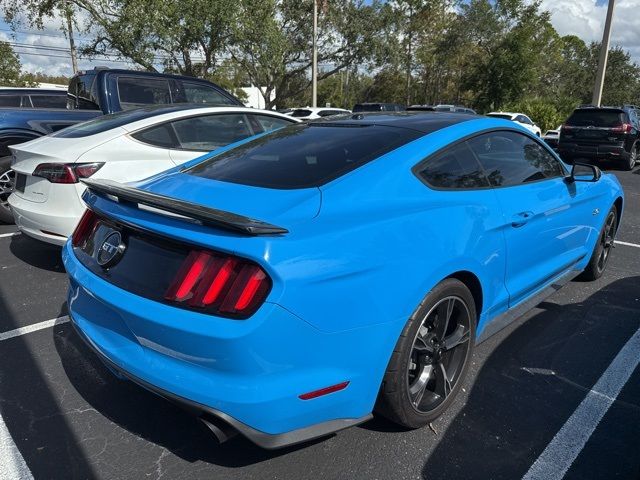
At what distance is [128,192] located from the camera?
2264 millimetres

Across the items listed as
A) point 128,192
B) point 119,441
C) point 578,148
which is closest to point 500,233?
point 128,192

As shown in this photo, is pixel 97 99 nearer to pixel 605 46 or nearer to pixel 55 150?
pixel 55 150

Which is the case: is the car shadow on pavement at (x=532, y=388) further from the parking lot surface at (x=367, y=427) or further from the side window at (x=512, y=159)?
the side window at (x=512, y=159)

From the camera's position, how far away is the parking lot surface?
7.51 ft

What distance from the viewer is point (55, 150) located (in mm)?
A: 4414

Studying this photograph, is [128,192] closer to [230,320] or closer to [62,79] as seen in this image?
[230,320]

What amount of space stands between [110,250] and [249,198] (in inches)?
27.1

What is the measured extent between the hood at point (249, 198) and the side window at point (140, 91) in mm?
4688

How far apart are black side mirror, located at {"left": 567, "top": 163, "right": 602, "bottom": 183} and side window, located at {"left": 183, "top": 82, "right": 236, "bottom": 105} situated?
5.04 metres

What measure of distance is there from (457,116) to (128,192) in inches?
82.2

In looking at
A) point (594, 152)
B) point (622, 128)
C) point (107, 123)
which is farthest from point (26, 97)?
point (622, 128)

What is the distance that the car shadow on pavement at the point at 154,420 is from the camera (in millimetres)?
2381

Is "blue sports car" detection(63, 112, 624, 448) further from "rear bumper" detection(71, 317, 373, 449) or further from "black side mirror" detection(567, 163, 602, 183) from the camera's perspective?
"black side mirror" detection(567, 163, 602, 183)

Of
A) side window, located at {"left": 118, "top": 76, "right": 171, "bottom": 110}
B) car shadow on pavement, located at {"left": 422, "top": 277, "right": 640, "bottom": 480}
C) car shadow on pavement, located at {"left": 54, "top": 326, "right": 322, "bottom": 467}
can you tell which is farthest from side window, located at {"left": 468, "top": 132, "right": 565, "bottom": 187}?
side window, located at {"left": 118, "top": 76, "right": 171, "bottom": 110}
